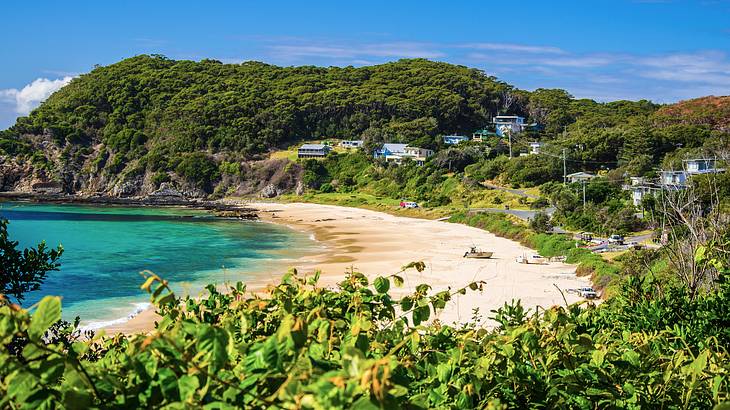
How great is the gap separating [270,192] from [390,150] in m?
16.4

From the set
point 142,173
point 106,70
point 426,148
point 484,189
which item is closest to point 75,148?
point 142,173

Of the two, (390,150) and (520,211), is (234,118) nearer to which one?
(390,150)

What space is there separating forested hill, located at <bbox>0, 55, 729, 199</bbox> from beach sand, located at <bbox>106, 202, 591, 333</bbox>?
27273mm

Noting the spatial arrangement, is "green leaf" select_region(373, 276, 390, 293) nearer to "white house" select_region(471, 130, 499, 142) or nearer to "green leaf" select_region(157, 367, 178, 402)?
"green leaf" select_region(157, 367, 178, 402)

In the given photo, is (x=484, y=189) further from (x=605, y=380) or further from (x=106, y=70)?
(x=106, y=70)

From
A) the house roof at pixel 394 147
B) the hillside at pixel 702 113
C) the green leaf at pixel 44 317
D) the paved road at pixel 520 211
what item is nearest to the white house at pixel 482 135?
the house roof at pixel 394 147

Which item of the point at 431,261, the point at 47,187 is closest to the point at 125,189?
the point at 47,187

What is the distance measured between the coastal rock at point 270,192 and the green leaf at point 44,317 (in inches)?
3284

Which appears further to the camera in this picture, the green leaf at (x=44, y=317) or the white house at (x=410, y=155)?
the white house at (x=410, y=155)

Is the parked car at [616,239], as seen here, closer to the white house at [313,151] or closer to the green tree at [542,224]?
the green tree at [542,224]

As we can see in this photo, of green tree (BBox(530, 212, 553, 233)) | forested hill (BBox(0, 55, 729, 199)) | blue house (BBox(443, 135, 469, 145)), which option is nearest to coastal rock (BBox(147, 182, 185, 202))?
forested hill (BBox(0, 55, 729, 199))

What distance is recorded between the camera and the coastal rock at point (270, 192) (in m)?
84.8

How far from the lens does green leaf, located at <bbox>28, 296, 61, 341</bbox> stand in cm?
177

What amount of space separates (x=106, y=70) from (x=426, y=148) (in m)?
68.4
